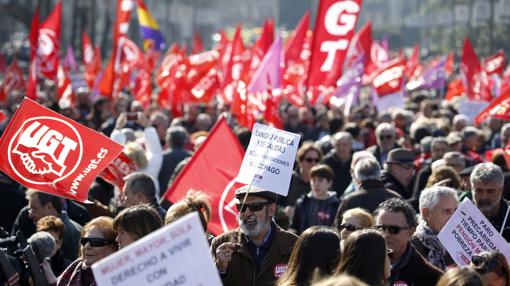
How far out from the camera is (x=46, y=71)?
70.9 feet

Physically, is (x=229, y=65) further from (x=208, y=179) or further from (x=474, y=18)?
(x=474, y=18)

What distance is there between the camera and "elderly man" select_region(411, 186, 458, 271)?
267 inches

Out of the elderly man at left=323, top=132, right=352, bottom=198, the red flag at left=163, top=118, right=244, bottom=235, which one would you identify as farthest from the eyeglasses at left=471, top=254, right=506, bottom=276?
the elderly man at left=323, top=132, right=352, bottom=198

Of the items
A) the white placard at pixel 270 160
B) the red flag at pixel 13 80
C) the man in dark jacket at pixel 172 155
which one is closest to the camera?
the white placard at pixel 270 160

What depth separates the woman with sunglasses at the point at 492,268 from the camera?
5.32 metres

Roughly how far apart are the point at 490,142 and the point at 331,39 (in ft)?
8.84

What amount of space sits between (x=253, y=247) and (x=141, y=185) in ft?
5.98

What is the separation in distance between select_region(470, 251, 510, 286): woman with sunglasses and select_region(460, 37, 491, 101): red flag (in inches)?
642

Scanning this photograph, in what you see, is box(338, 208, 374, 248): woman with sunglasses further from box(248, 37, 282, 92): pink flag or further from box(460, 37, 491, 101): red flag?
box(460, 37, 491, 101): red flag

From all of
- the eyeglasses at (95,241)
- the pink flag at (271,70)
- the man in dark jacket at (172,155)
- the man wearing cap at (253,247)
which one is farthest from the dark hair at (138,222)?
the pink flag at (271,70)

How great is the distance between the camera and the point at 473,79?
21.8 m

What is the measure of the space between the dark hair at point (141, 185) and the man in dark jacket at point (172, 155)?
3.38 metres

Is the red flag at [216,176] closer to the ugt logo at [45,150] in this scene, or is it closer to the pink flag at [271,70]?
the ugt logo at [45,150]

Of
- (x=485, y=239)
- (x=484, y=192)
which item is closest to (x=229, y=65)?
(x=484, y=192)
